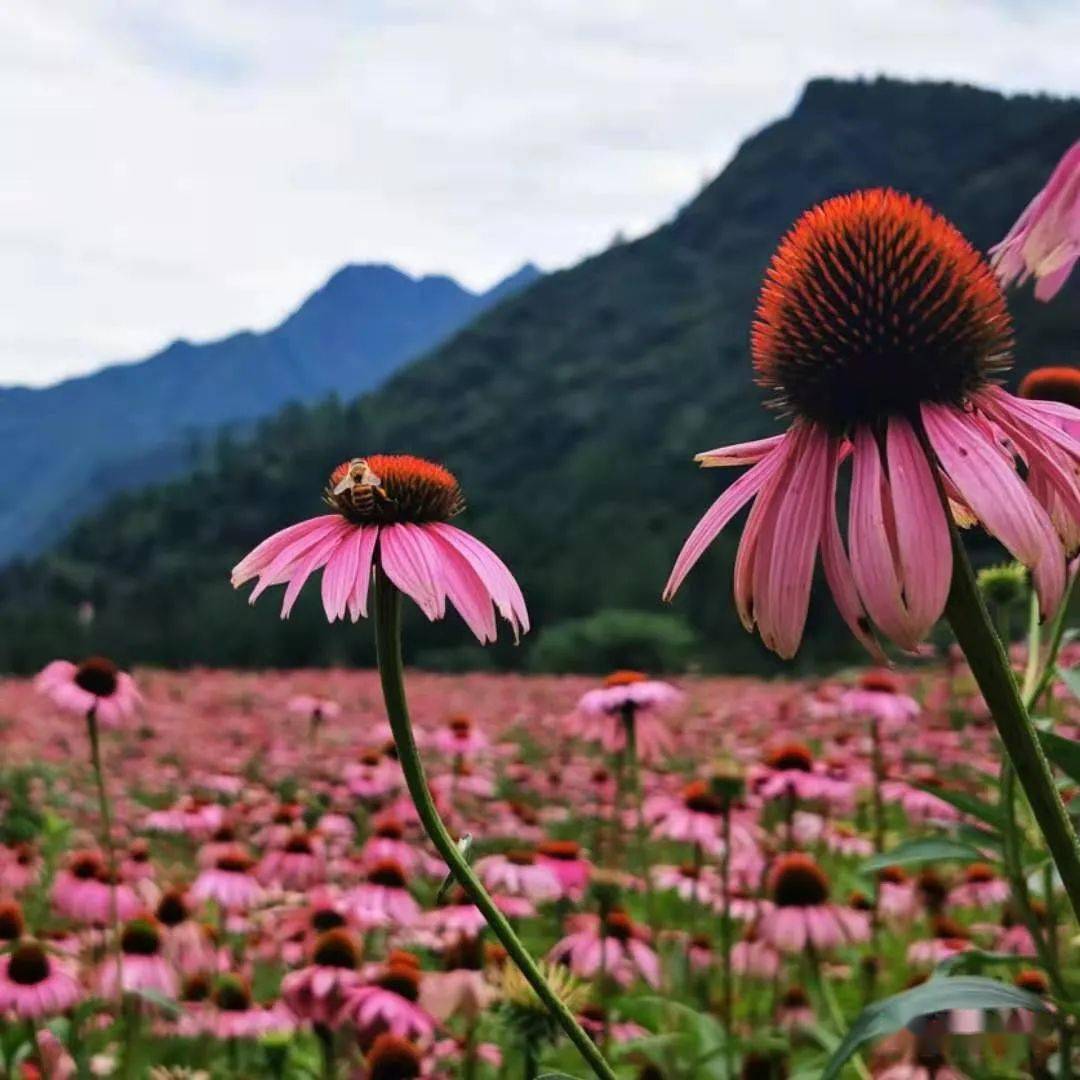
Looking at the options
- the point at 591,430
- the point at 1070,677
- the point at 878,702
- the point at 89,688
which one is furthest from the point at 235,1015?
the point at 591,430

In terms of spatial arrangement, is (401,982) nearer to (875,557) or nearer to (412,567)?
(412,567)

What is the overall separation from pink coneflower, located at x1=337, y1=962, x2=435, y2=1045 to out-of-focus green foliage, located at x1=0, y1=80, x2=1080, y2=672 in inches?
412

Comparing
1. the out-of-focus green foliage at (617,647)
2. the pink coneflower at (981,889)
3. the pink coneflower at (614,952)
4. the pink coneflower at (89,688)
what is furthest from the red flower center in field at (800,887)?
the out-of-focus green foliage at (617,647)

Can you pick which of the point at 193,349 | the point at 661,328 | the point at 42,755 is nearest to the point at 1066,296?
the point at 661,328

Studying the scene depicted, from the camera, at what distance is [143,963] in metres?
1.96

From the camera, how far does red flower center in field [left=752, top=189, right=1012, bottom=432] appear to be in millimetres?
724

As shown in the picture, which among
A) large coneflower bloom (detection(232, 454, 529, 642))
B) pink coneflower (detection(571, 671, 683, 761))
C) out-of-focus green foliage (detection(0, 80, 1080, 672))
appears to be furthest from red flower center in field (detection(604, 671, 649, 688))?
out-of-focus green foliage (detection(0, 80, 1080, 672))

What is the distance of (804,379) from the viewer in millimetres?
756

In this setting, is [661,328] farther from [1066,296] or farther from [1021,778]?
[1021,778]

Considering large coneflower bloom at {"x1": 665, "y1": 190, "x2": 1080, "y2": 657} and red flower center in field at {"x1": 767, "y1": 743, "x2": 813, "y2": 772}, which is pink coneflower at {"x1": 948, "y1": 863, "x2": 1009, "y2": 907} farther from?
large coneflower bloom at {"x1": 665, "y1": 190, "x2": 1080, "y2": 657}

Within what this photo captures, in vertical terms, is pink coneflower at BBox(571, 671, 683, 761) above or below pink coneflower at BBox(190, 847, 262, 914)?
above

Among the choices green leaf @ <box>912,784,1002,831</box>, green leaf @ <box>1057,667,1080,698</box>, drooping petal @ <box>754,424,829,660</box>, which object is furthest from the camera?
green leaf @ <box>912,784,1002,831</box>

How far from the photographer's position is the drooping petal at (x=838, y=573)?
659 mm

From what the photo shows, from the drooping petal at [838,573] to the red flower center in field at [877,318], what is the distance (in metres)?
0.03
